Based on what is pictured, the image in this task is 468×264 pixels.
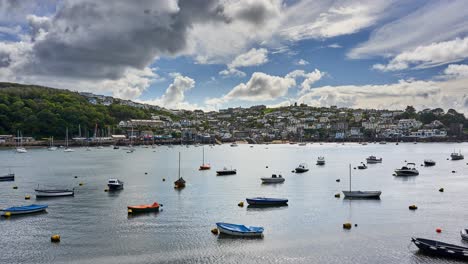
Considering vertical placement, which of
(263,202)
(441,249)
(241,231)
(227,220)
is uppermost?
(263,202)

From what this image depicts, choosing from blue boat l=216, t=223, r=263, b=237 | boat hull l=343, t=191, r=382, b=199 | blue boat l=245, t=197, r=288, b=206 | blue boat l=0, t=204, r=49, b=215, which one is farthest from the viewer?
boat hull l=343, t=191, r=382, b=199

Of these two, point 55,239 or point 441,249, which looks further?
point 55,239

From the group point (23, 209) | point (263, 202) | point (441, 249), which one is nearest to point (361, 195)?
point (263, 202)

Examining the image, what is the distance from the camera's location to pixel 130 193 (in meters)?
54.4

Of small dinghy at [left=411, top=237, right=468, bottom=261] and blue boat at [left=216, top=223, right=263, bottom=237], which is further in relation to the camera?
blue boat at [left=216, top=223, right=263, bottom=237]

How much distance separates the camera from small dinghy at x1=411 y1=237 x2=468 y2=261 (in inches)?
1025

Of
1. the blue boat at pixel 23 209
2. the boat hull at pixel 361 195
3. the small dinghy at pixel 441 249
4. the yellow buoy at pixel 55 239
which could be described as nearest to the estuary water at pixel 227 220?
the yellow buoy at pixel 55 239

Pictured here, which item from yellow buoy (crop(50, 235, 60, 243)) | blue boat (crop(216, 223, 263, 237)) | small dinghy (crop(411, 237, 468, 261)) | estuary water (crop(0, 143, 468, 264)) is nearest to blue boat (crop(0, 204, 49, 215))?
estuary water (crop(0, 143, 468, 264))

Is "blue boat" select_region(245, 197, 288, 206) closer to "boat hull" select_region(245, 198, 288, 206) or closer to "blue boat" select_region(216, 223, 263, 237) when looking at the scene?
"boat hull" select_region(245, 198, 288, 206)

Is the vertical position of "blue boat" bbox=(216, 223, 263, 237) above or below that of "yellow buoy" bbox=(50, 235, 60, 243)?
above

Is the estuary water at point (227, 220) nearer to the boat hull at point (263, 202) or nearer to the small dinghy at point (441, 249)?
the small dinghy at point (441, 249)

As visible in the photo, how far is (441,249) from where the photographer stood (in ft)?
87.3

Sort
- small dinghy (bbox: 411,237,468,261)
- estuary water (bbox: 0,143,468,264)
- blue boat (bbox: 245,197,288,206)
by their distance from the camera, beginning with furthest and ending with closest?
blue boat (bbox: 245,197,288,206)
estuary water (bbox: 0,143,468,264)
small dinghy (bbox: 411,237,468,261)

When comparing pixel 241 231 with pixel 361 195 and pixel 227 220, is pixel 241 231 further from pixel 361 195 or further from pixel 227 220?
pixel 361 195
